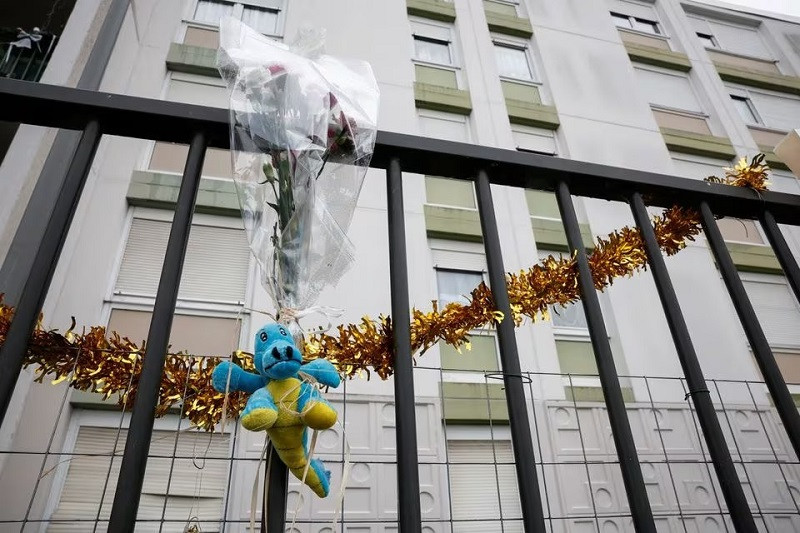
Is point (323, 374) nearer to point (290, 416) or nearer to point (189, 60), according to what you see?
point (290, 416)

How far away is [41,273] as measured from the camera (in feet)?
2.07

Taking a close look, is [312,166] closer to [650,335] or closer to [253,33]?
[253,33]

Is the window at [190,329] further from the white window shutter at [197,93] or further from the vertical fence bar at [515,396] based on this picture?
the vertical fence bar at [515,396]

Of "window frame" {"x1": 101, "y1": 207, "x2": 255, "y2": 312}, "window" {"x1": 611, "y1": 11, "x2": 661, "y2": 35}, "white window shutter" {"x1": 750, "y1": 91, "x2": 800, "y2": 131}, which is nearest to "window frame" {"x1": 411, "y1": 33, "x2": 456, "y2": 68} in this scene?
"window" {"x1": 611, "y1": 11, "x2": 661, "y2": 35}

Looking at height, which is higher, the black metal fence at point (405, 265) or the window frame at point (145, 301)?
the window frame at point (145, 301)

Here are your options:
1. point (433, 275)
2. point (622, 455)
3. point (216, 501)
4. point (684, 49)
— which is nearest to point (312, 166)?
point (622, 455)

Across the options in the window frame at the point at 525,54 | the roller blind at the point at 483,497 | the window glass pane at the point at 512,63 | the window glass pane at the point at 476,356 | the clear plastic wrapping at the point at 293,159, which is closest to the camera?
the clear plastic wrapping at the point at 293,159

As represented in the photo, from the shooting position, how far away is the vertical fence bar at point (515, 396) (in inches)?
26.0

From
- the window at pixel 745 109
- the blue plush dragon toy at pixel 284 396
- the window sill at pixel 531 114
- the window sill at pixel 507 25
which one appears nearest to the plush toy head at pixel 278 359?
the blue plush dragon toy at pixel 284 396

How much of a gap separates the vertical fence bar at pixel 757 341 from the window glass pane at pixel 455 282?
457 cm

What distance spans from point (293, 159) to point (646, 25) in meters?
11.6

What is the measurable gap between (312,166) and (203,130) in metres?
0.20

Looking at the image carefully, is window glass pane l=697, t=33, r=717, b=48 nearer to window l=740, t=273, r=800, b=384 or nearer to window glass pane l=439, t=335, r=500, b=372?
window l=740, t=273, r=800, b=384

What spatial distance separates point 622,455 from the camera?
730mm
